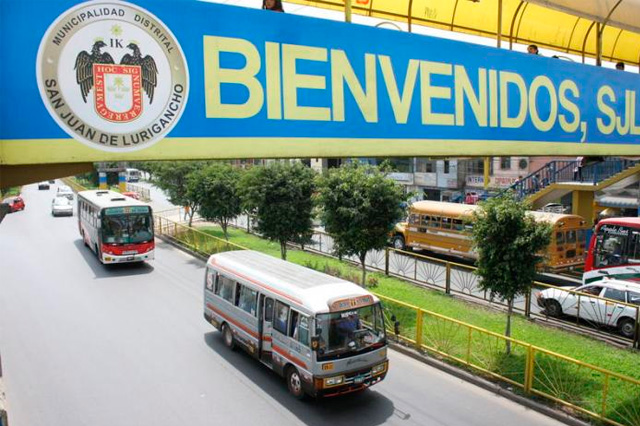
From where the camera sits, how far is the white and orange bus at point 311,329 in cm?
930

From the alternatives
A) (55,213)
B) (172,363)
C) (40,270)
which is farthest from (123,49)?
(55,213)

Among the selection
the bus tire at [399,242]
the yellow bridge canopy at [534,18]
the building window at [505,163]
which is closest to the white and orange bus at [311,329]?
the yellow bridge canopy at [534,18]

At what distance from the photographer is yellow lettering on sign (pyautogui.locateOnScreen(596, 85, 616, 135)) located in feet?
18.4

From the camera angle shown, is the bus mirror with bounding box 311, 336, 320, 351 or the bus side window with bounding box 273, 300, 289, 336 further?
the bus side window with bounding box 273, 300, 289, 336

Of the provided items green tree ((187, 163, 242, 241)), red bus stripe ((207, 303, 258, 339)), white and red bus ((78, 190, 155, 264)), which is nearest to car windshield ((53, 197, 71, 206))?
green tree ((187, 163, 242, 241))

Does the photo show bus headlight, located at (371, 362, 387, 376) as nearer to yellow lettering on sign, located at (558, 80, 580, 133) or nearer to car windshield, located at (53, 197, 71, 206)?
yellow lettering on sign, located at (558, 80, 580, 133)

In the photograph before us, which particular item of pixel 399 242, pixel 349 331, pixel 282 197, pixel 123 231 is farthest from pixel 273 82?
pixel 399 242

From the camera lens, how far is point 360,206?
50.4ft

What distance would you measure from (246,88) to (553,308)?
44.2 feet

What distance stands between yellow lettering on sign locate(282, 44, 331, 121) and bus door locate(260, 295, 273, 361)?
733 cm

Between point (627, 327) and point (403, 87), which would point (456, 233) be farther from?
point (403, 87)

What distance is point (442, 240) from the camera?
23234 millimetres

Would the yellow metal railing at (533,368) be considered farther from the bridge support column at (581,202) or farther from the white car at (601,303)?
the bridge support column at (581,202)

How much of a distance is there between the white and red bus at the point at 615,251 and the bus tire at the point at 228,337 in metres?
12.6
